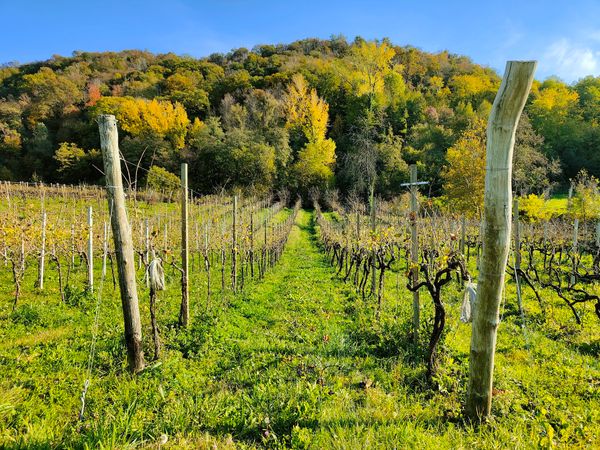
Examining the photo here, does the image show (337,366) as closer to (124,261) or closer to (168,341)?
(168,341)

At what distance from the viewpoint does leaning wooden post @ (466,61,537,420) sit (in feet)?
8.63

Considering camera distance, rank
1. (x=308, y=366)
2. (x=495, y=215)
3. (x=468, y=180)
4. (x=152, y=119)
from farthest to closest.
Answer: (x=152, y=119)
(x=468, y=180)
(x=308, y=366)
(x=495, y=215)

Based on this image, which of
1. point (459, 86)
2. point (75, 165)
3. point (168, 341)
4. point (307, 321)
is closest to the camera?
point (168, 341)

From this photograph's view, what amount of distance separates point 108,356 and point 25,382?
2.98 ft

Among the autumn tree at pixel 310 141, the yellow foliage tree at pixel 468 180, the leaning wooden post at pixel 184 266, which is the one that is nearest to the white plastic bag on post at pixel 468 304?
the leaning wooden post at pixel 184 266

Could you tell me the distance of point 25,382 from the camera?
12.9 ft

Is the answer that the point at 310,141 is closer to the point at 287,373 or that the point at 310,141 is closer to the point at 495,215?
the point at 287,373

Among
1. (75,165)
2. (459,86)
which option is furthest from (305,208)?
(459,86)

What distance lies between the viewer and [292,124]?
4622 centimetres

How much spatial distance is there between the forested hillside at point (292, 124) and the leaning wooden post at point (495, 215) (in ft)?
97.6

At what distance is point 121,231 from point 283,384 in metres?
2.63

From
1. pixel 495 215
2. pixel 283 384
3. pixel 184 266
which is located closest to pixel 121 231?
pixel 184 266

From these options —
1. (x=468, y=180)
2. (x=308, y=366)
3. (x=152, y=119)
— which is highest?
(x=152, y=119)

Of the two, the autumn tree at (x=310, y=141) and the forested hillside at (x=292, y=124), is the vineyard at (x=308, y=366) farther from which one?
the autumn tree at (x=310, y=141)
